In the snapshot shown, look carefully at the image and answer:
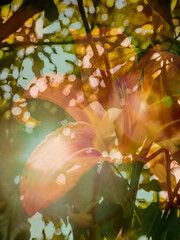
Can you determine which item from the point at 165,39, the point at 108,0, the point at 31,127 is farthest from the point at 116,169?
the point at 108,0

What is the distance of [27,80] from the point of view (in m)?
0.97

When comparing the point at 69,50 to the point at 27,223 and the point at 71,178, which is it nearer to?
the point at 71,178

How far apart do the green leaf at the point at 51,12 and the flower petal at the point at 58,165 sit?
0.42m

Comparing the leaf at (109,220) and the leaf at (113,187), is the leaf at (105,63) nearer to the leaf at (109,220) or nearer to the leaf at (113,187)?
the leaf at (113,187)

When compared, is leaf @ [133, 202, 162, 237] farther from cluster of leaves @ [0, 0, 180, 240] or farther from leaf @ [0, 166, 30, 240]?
leaf @ [0, 166, 30, 240]

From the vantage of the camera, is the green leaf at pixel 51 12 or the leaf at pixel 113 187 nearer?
the leaf at pixel 113 187

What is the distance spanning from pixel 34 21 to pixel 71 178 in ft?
2.09

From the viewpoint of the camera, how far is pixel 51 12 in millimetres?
918

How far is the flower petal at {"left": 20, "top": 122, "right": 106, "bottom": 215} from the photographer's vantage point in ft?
2.46

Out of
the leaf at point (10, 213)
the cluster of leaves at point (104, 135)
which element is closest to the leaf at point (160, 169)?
the cluster of leaves at point (104, 135)

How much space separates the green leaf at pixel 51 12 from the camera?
0.91m

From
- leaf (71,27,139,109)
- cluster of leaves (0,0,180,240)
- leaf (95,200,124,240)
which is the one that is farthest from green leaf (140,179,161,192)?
leaf (71,27,139,109)

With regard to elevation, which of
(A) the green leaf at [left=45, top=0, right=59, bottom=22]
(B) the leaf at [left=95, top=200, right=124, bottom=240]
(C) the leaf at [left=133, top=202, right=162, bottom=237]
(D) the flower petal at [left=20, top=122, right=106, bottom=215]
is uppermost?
(A) the green leaf at [left=45, top=0, right=59, bottom=22]

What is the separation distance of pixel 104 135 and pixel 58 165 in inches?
6.7
